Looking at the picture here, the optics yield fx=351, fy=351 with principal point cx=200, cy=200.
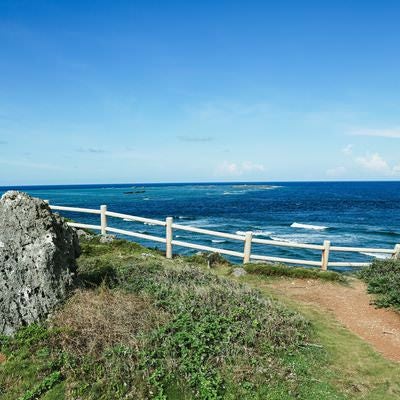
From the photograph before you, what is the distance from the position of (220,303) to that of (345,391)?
2595 millimetres

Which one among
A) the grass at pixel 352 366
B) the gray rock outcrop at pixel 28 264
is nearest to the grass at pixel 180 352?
the grass at pixel 352 366

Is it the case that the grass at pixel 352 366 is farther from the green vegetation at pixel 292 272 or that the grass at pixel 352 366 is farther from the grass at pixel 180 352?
the green vegetation at pixel 292 272

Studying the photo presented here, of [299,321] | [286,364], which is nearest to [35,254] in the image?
[286,364]

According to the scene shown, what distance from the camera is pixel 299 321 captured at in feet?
23.6

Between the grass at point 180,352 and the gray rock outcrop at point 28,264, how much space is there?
30 cm

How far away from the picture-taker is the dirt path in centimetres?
743

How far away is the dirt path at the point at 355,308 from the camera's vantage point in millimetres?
7426

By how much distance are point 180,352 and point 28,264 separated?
10.4 ft

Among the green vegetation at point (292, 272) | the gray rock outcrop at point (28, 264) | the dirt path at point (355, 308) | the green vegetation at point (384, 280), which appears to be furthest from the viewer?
the green vegetation at point (292, 272)

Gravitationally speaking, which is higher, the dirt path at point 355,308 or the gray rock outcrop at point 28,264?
the gray rock outcrop at point 28,264

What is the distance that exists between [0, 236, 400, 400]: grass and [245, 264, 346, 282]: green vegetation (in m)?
4.07

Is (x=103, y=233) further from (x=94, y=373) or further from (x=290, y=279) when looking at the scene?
(x=94, y=373)

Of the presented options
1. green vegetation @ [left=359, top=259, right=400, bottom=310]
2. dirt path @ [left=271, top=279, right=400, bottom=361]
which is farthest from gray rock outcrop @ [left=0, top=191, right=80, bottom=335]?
green vegetation @ [left=359, top=259, right=400, bottom=310]

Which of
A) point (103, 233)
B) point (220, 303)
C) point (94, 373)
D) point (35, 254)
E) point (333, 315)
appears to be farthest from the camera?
point (103, 233)
